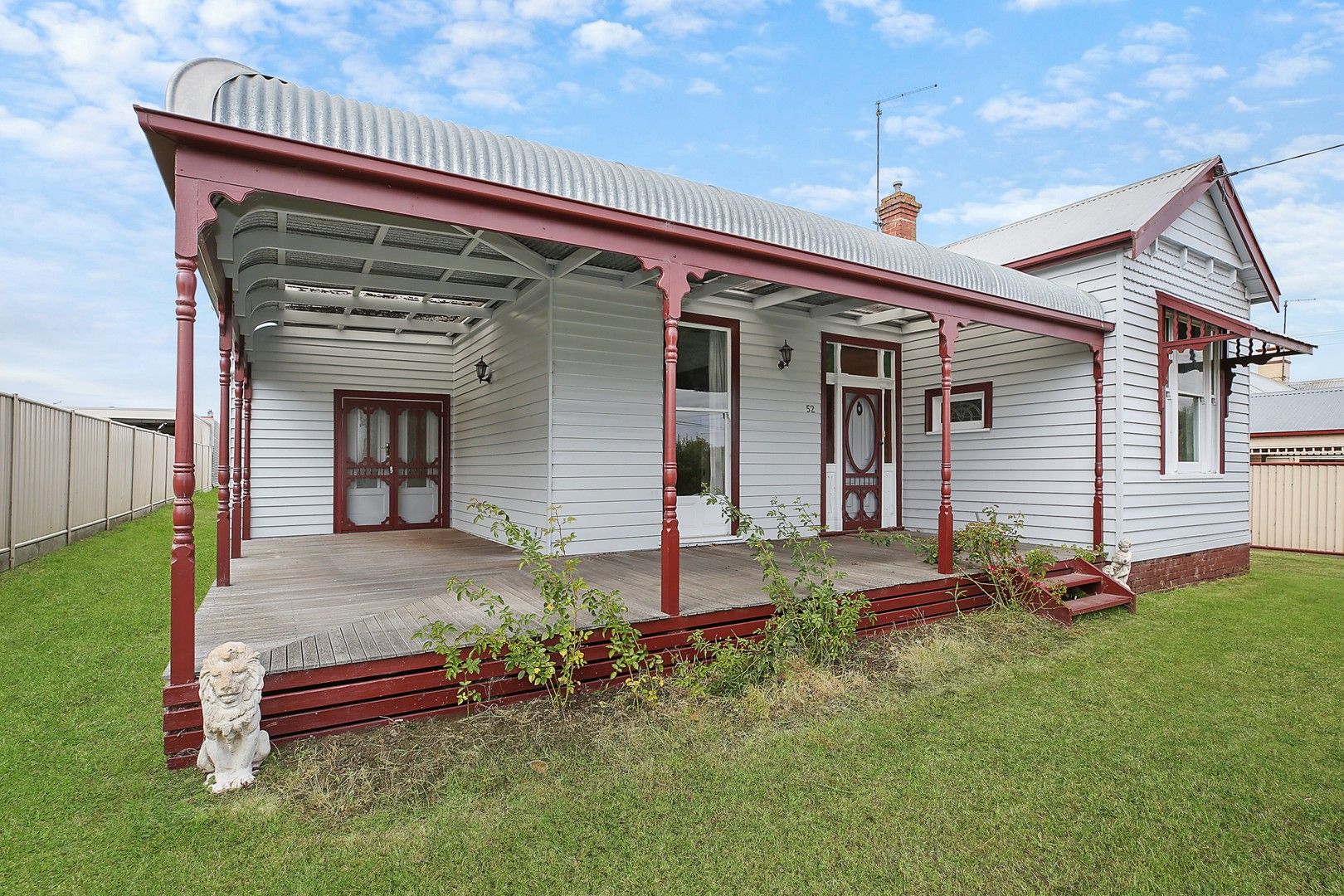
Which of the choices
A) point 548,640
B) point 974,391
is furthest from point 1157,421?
point 548,640

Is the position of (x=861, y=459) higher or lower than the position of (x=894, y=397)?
lower

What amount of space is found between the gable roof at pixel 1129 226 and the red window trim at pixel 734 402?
3.68 meters

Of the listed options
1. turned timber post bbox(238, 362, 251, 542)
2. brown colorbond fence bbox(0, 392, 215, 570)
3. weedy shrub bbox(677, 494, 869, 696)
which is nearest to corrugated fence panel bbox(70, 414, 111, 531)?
brown colorbond fence bbox(0, 392, 215, 570)

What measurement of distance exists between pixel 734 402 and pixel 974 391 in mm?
3273

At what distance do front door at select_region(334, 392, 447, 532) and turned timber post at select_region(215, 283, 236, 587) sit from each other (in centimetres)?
288

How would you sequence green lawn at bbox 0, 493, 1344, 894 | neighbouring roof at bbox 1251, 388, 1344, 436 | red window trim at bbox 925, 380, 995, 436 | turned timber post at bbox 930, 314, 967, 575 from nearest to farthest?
green lawn at bbox 0, 493, 1344, 894
turned timber post at bbox 930, 314, 967, 575
red window trim at bbox 925, 380, 995, 436
neighbouring roof at bbox 1251, 388, 1344, 436

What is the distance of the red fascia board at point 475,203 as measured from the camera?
3.02 m

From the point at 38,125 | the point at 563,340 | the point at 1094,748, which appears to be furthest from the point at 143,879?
the point at 38,125

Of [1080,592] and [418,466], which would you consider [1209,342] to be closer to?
[1080,592]

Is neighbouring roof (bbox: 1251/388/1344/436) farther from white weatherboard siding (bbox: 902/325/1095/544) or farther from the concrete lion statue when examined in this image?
the concrete lion statue

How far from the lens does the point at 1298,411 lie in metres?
A: 15.8

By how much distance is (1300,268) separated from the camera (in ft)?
62.2

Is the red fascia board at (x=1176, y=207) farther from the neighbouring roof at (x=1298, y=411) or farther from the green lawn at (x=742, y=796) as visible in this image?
the neighbouring roof at (x=1298, y=411)

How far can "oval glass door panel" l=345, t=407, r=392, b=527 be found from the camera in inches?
345
